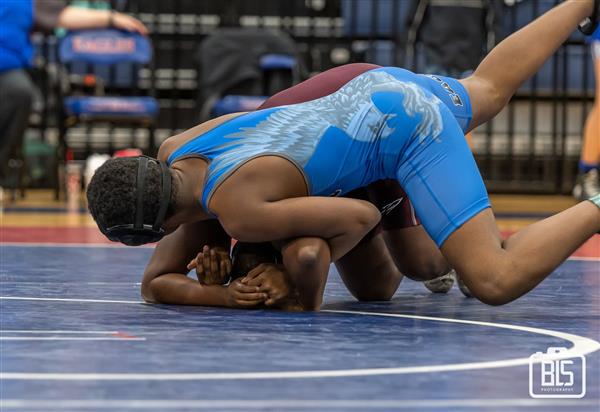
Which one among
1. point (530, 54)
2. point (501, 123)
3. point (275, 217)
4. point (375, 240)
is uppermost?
point (530, 54)

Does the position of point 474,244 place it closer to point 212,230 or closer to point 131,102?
point 212,230

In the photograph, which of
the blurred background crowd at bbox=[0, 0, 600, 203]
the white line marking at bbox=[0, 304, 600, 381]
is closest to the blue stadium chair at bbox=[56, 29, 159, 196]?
the blurred background crowd at bbox=[0, 0, 600, 203]

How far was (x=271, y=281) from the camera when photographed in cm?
246

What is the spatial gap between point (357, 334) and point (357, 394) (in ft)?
1.99

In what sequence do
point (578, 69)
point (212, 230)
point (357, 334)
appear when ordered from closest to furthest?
point (357, 334) < point (212, 230) < point (578, 69)

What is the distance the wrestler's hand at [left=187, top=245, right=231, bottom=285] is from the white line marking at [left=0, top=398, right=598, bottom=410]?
102 cm

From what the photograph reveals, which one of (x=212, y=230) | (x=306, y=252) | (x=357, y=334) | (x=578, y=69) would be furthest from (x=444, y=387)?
(x=578, y=69)

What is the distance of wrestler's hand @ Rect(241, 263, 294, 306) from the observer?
2.45 metres

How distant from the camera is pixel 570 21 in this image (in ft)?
9.45

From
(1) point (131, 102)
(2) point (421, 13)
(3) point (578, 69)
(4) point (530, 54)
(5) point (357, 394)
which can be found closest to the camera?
(5) point (357, 394)

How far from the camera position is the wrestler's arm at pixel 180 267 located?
2571 millimetres

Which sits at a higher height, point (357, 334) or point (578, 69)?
point (357, 334)

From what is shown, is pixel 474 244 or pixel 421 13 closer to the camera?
pixel 474 244

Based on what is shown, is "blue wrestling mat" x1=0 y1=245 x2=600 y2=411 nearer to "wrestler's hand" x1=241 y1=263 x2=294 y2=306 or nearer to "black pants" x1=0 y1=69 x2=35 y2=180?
Answer: "wrestler's hand" x1=241 y1=263 x2=294 y2=306
